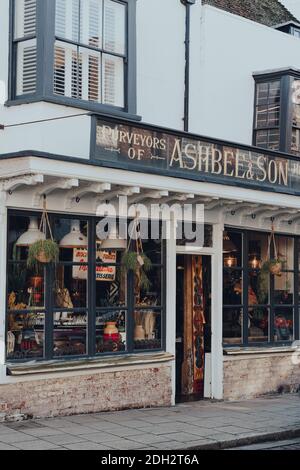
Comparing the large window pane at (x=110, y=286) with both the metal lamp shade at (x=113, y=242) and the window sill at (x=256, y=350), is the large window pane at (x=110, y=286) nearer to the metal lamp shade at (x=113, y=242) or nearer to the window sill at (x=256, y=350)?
the metal lamp shade at (x=113, y=242)

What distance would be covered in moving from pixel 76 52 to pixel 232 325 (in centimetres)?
575

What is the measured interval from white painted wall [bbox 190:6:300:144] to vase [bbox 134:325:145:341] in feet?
12.6

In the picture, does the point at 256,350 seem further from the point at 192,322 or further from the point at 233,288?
the point at 192,322

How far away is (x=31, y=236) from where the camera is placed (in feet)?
37.1

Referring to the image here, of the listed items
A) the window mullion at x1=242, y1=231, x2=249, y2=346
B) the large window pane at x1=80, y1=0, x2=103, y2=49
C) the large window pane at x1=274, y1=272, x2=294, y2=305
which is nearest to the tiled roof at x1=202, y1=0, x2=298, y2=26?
the large window pane at x1=80, y1=0, x2=103, y2=49

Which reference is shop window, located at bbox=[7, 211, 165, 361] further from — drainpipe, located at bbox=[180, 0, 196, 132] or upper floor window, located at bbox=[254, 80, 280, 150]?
upper floor window, located at bbox=[254, 80, 280, 150]

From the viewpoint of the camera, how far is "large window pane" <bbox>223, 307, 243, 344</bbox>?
47.6 feet

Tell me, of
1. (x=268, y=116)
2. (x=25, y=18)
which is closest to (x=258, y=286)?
(x=268, y=116)

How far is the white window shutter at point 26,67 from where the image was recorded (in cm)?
1162

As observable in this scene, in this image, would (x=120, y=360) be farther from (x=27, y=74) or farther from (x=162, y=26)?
(x=162, y=26)

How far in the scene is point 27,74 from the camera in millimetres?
11672

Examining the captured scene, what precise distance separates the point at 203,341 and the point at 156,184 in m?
3.84

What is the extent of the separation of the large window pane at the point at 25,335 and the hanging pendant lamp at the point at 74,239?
1.12 metres

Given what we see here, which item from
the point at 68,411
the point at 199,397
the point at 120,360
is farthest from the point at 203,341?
the point at 68,411
